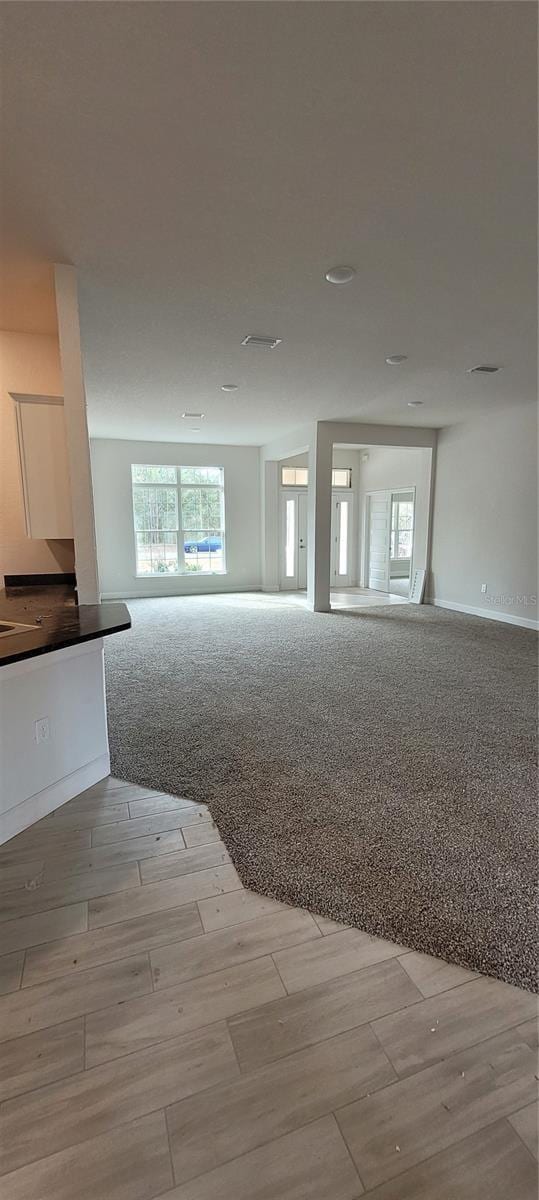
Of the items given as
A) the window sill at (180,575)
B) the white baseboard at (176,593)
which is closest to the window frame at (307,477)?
the white baseboard at (176,593)

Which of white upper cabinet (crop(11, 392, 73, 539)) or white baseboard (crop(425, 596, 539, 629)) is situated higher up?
white upper cabinet (crop(11, 392, 73, 539))

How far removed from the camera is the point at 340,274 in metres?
2.91

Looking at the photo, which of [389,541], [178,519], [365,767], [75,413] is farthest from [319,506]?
[365,767]

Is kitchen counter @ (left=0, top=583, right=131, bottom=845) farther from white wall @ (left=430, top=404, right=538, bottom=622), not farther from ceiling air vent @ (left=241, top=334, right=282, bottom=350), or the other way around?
white wall @ (left=430, top=404, right=538, bottom=622)

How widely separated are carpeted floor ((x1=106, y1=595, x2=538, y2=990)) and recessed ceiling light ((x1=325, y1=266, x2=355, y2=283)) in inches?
112

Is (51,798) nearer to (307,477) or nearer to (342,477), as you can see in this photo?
(307,477)

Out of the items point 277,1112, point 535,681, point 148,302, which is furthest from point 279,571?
point 277,1112

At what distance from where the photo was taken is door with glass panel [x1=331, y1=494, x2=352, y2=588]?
33.9ft

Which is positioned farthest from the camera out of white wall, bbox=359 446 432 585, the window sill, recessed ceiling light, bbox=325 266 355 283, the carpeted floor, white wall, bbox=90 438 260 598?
the window sill

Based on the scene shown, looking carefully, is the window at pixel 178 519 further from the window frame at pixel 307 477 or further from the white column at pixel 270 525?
the window frame at pixel 307 477

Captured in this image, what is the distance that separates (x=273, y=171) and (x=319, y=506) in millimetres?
5212

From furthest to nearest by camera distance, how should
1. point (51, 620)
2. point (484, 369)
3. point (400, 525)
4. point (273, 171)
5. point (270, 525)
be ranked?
point (400, 525) → point (270, 525) → point (484, 369) → point (51, 620) → point (273, 171)

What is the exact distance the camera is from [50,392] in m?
3.54

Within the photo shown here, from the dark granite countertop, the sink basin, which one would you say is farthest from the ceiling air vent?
the sink basin
